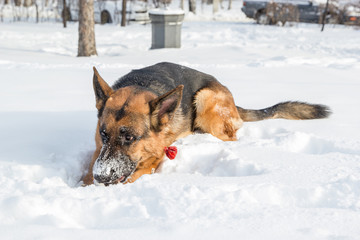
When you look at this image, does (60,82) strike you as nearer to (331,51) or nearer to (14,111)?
(14,111)

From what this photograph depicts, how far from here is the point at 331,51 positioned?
37.3ft

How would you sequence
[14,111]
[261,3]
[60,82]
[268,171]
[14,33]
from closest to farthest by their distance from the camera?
[268,171] → [14,111] → [60,82] → [14,33] → [261,3]

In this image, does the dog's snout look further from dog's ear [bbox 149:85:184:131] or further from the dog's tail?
the dog's tail

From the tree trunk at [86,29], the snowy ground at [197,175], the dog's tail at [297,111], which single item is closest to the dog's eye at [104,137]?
the snowy ground at [197,175]

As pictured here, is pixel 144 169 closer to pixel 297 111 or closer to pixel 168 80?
pixel 168 80

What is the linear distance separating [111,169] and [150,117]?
600 millimetres

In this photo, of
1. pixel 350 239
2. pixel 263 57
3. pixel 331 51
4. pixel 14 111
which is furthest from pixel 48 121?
pixel 331 51

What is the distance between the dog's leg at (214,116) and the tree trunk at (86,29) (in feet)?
23.4

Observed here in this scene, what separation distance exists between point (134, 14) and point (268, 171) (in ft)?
66.4

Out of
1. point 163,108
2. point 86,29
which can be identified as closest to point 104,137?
point 163,108

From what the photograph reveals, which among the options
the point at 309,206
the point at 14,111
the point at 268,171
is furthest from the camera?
the point at 14,111

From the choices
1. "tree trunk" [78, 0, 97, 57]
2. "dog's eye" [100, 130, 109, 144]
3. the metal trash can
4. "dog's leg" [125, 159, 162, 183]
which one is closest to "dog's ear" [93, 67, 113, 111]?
"dog's eye" [100, 130, 109, 144]

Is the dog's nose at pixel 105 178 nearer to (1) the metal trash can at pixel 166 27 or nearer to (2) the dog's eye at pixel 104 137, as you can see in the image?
(2) the dog's eye at pixel 104 137

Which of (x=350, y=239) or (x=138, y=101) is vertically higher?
(x=138, y=101)
